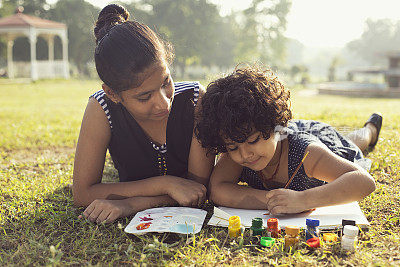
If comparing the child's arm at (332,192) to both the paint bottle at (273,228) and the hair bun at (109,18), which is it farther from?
the hair bun at (109,18)

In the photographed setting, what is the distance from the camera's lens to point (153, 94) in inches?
94.0

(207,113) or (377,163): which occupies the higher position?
(207,113)

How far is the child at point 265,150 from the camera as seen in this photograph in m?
2.28

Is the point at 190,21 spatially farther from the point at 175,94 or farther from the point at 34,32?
the point at 175,94

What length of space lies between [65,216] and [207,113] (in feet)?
3.47

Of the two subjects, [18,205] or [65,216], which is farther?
[18,205]

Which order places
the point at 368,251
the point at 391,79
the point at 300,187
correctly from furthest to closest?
1. the point at 391,79
2. the point at 300,187
3. the point at 368,251

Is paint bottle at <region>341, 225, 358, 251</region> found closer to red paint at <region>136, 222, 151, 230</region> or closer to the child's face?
the child's face

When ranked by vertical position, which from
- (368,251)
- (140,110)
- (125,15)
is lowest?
(368,251)

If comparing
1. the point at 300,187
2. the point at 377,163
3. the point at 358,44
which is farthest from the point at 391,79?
the point at 358,44

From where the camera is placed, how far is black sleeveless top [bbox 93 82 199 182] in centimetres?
271

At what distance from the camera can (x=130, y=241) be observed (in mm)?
2061

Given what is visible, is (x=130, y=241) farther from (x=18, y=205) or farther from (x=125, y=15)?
(x=125, y=15)

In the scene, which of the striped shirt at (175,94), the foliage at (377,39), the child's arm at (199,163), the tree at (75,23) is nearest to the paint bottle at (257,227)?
the child's arm at (199,163)
